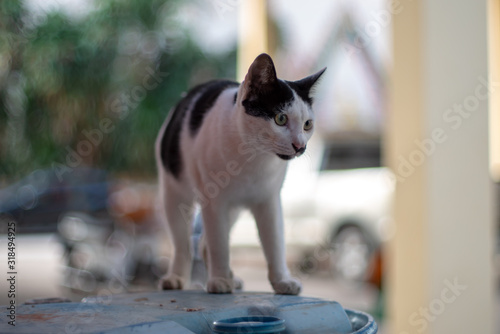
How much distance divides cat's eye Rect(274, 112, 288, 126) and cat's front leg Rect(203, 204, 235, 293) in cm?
23

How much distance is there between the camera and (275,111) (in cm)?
91

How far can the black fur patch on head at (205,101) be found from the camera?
1120 millimetres

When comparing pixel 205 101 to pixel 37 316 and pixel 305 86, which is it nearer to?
pixel 305 86

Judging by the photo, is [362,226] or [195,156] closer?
[195,156]

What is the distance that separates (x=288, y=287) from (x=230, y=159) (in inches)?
10.4

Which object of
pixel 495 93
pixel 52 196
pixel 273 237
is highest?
pixel 495 93

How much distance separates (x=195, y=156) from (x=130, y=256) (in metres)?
2.84

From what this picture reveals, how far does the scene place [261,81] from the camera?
2.99 feet

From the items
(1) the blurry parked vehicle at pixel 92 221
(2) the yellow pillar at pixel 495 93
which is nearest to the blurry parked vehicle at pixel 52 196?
(1) the blurry parked vehicle at pixel 92 221

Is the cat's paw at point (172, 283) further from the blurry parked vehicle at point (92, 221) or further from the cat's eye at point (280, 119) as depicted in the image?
the blurry parked vehicle at point (92, 221)

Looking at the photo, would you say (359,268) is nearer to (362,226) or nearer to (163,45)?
(362,226)

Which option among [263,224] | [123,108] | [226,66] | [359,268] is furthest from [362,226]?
[263,224]

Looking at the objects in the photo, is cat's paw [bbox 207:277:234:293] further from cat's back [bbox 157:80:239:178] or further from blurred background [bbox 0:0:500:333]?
blurred background [bbox 0:0:500:333]

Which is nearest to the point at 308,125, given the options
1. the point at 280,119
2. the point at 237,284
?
the point at 280,119
